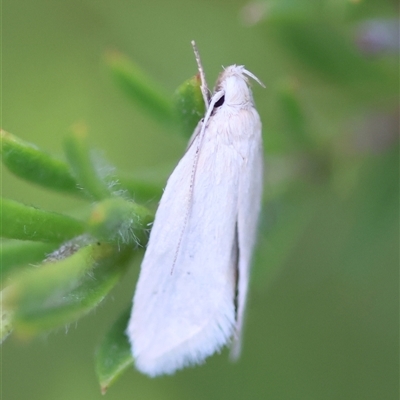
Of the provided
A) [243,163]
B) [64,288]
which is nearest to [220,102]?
[243,163]

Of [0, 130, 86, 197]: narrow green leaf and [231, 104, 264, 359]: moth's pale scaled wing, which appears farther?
[231, 104, 264, 359]: moth's pale scaled wing

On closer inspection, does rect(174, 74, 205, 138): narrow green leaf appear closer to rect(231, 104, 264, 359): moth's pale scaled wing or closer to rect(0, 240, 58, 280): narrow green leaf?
rect(231, 104, 264, 359): moth's pale scaled wing

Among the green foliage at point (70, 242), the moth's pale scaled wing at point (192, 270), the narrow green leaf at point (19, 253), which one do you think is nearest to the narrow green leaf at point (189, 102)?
the green foliage at point (70, 242)

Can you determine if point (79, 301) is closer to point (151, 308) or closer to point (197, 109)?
point (151, 308)

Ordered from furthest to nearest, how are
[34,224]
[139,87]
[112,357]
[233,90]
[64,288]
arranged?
[139,87] → [233,90] → [112,357] → [34,224] → [64,288]

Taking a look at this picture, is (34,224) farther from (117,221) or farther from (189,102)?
(189,102)


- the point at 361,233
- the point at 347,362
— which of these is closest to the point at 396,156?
the point at 361,233

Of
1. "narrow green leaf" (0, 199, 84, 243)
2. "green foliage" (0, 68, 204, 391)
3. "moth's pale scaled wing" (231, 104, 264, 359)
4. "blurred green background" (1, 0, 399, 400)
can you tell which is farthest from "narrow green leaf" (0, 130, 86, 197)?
"blurred green background" (1, 0, 399, 400)
